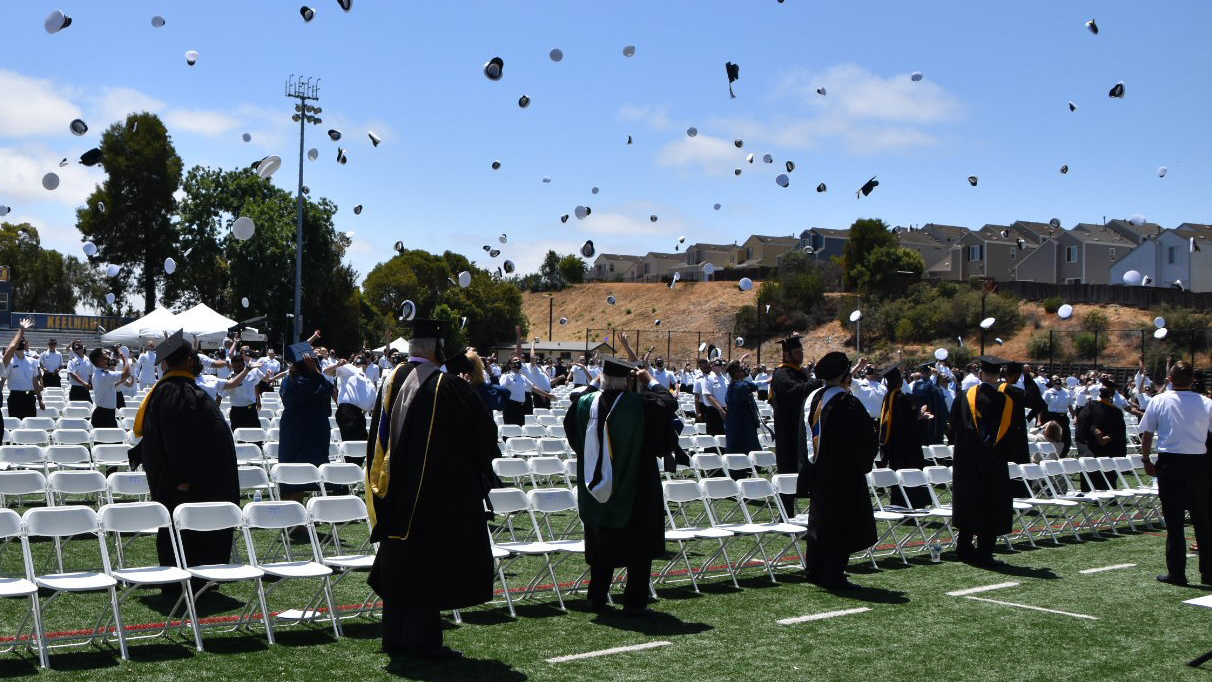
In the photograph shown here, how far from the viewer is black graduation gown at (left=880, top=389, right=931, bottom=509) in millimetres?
11617

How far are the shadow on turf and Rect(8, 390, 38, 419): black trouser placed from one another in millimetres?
11456

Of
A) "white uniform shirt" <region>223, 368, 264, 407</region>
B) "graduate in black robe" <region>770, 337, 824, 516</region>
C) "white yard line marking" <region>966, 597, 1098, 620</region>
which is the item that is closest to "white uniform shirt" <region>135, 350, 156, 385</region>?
"white uniform shirt" <region>223, 368, 264, 407</region>

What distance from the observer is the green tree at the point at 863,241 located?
70938mm

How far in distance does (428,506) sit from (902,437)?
754 cm

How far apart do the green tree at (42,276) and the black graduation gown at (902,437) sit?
223 ft

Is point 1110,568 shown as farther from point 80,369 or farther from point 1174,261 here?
point 1174,261

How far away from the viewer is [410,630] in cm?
577

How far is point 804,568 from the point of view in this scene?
28.5 ft

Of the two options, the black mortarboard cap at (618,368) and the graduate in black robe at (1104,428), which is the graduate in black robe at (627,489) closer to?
the black mortarboard cap at (618,368)

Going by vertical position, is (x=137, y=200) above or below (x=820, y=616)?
above

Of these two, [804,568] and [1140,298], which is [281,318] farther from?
[804,568]

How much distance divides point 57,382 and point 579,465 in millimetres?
19057

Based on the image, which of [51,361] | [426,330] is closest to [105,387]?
[51,361]

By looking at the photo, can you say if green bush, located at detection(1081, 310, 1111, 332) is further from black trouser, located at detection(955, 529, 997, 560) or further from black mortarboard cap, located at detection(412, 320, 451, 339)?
black mortarboard cap, located at detection(412, 320, 451, 339)
